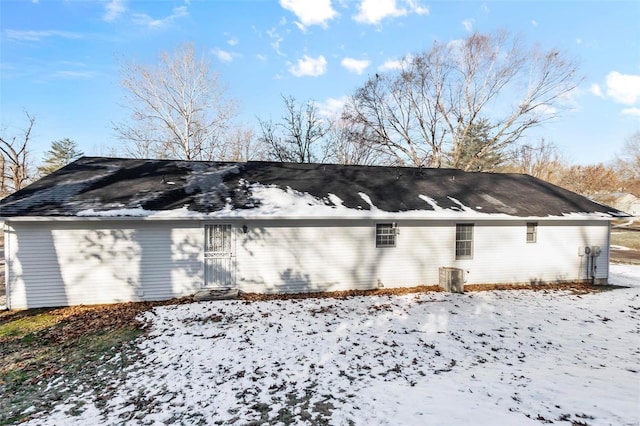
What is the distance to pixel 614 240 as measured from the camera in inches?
1019

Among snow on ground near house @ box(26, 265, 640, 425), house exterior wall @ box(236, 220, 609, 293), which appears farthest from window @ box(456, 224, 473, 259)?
snow on ground near house @ box(26, 265, 640, 425)

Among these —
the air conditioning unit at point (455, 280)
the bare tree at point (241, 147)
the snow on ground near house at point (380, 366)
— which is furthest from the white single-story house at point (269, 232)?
the bare tree at point (241, 147)

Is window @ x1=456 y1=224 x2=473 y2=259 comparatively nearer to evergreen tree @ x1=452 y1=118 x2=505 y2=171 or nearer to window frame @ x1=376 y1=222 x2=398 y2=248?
window frame @ x1=376 y1=222 x2=398 y2=248

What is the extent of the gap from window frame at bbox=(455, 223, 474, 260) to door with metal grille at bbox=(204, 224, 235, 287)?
7.61 meters

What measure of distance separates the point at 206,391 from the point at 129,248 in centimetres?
579

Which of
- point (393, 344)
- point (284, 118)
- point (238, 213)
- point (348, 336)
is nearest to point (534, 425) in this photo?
point (393, 344)

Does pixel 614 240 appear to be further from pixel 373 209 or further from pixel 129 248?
pixel 129 248

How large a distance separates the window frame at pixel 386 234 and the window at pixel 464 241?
2432 mm

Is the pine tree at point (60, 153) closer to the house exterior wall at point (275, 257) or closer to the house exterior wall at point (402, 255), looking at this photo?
the house exterior wall at point (275, 257)

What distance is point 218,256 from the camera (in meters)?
9.43

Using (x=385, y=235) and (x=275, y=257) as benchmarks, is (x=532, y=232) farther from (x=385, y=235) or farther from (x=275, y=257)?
(x=275, y=257)

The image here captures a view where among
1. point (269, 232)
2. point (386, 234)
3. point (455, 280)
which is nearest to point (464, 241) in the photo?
Answer: point (455, 280)

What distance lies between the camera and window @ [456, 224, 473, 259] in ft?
36.7

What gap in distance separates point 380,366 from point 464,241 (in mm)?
7396
